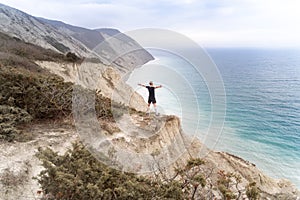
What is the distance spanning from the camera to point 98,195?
5180mm

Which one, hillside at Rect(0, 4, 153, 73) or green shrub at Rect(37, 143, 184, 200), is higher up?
hillside at Rect(0, 4, 153, 73)

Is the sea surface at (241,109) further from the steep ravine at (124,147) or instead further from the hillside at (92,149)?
the steep ravine at (124,147)

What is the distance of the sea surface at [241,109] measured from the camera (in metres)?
6.54

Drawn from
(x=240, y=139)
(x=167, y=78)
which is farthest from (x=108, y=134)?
(x=240, y=139)

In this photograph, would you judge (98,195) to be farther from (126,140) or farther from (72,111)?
(72,111)

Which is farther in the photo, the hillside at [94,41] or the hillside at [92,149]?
the hillside at [94,41]

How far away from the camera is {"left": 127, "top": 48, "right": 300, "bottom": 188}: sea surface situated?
21.5 ft

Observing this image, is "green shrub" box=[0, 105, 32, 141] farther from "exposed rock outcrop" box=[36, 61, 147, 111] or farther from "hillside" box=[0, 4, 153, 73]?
"exposed rock outcrop" box=[36, 61, 147, 111]

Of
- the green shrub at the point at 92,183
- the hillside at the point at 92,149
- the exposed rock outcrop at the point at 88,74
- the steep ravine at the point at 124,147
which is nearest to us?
the green shrub at the point at 92,183

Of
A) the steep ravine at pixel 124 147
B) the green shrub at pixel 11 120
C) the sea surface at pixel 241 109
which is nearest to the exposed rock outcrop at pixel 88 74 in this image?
the sea surface at pixel 241 109

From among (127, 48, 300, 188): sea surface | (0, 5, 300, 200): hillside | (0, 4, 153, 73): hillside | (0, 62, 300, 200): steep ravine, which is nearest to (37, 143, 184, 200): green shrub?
(0, 5, 300, 200): hillside

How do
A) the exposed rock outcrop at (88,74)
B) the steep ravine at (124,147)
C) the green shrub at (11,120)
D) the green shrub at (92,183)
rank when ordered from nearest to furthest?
the green shrub at (92,183), the steep ravine at (124,147), the green shrub at (11,120), the exposed rock outcrop at (88,74)

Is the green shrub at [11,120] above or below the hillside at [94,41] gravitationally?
below

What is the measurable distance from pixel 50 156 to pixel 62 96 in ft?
16.6
